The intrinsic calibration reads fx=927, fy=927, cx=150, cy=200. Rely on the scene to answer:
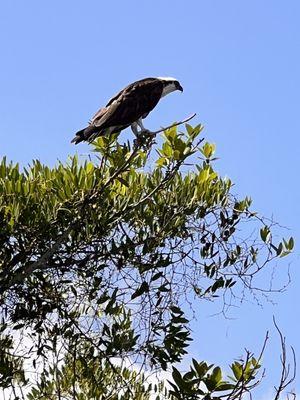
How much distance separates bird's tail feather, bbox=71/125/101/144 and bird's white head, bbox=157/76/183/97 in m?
1.44

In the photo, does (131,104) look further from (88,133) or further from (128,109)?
(88,133)

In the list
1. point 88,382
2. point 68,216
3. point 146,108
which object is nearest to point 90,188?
point 68,216

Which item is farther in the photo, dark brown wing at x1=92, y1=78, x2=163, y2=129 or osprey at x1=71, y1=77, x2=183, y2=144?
dark brown wing at x1=92, y1=78, x2=163, y2=129

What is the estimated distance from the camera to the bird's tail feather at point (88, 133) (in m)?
8.02

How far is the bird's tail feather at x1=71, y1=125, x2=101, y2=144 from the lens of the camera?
26.3 ft

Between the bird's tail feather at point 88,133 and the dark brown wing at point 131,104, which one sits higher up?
Result: the dark brown wing at point 131,104

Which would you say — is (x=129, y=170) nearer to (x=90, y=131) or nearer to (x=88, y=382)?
(x=90, y=131)

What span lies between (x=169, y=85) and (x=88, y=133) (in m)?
1.73

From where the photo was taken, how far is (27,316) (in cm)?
829

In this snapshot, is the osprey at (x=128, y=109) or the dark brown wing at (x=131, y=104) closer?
the osprey at (x=128, y=109)

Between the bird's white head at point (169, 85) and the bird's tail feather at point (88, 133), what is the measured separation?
1.44 metres

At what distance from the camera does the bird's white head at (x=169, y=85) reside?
9.34m

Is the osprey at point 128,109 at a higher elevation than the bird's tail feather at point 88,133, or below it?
higher

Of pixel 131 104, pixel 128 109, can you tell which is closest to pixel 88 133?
pixel 128 109
